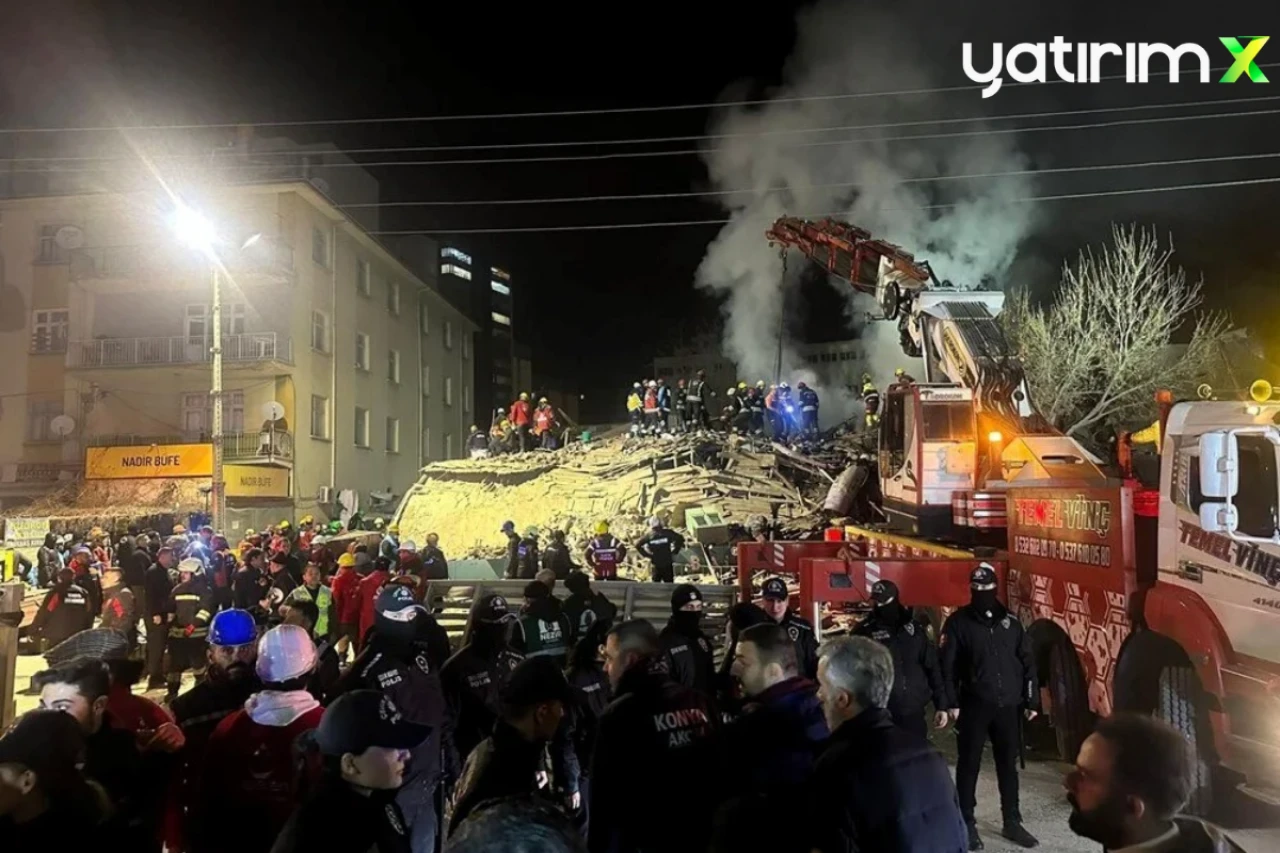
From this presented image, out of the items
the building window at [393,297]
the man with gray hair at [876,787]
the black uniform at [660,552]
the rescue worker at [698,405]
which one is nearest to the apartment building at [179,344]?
the building window at [393,297]

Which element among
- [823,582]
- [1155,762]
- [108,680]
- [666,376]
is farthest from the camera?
[666,376]

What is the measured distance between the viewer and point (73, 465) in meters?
31.4

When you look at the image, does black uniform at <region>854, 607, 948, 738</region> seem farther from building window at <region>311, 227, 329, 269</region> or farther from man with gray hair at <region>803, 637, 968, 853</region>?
building window at <region>311, 227, 329, 269</region>

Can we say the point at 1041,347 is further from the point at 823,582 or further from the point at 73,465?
the point at 73,465

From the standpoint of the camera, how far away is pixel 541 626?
21.8 feet

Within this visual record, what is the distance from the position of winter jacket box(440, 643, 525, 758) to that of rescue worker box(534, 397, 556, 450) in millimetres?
22166

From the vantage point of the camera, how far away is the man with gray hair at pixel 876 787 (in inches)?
102

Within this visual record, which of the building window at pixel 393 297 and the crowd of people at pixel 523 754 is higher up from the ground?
the building window at pixel 393 297

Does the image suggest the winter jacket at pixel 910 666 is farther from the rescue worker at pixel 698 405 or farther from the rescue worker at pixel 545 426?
the rescue worker at pixel 545 426

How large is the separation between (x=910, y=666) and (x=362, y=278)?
3438cm

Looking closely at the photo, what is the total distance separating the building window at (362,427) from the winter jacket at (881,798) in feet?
116

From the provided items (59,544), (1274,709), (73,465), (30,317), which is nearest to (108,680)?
(1274,709)

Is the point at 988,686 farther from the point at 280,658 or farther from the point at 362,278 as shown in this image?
the point at 362,278

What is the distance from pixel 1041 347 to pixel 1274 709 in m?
25.2
